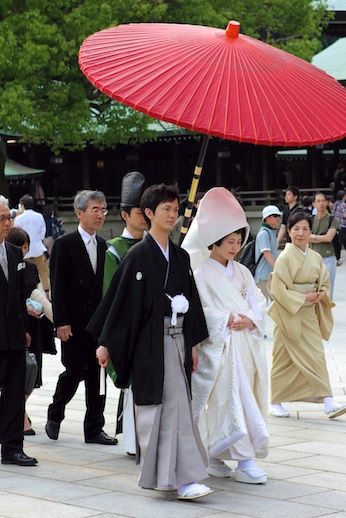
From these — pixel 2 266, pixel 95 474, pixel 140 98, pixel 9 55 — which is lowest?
pixel 95 474

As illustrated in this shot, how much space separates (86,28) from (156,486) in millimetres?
20401

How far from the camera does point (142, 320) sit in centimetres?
605

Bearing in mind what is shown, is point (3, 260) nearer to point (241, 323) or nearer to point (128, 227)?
point (128, 227)

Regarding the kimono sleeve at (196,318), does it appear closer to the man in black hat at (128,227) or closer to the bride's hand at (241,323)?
the bride's hand at (241,323)

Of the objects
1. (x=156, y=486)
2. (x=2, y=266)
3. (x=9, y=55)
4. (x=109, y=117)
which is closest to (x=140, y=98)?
(x=2, y=266)

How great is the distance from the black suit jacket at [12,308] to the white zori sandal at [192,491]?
1481 millimetres

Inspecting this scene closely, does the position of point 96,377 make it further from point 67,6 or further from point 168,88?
point 67,6

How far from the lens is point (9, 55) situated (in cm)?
2503

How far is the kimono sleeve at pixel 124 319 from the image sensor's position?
602cm

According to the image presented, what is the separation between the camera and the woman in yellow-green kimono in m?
8.56

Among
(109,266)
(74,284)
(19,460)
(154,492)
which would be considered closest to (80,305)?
(74,284)

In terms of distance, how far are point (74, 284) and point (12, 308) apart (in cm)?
81

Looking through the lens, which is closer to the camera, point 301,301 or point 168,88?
point 168,88

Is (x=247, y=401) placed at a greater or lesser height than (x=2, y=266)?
lesser
